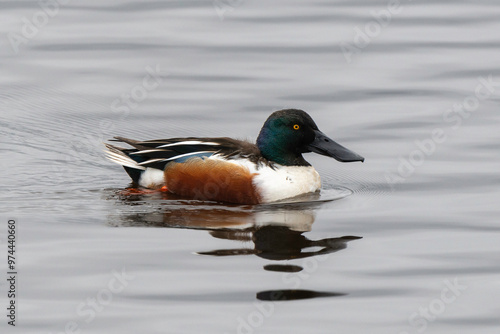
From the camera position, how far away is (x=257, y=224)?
8.77 m

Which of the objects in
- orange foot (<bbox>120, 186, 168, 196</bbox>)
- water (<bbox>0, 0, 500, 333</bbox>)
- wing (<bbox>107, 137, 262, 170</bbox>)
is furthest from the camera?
orange foot (<bbox>120, 186, 168, 196</bbox>)

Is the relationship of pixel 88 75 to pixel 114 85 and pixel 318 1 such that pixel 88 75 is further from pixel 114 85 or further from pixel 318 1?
pixel 318 1

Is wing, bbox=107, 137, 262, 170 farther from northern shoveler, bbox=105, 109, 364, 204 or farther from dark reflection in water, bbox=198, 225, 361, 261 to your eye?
dark reflection in water, bbox=198, 225, 361, 261

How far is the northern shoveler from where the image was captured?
9672 mm

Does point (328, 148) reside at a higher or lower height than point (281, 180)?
higher

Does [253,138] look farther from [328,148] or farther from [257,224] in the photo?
[257,224]

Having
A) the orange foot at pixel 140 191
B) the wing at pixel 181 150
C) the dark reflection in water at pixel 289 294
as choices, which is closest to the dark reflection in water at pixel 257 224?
→ the dark reflection in water at pixel 289 294

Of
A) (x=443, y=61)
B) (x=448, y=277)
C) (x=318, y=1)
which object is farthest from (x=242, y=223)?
(x=318, y=1)

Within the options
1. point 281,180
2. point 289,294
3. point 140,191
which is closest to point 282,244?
point 289,294

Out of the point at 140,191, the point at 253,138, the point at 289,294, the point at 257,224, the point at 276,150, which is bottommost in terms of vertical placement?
the point at 289,294

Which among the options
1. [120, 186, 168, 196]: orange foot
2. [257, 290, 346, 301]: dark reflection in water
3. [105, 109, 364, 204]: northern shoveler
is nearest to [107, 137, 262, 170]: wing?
[105, 109, 364, 204]: northern shoveler

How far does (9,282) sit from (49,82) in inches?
244

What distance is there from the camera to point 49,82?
13.0m

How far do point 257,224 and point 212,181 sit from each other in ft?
3.60
